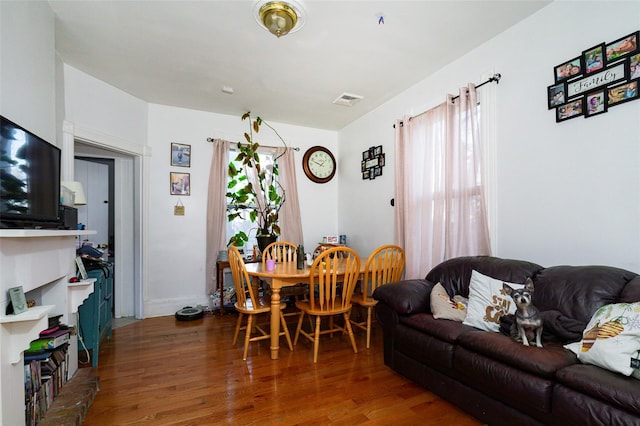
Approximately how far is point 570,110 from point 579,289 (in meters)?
1.16

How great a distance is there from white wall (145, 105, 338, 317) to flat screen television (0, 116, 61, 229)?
201 centimetres

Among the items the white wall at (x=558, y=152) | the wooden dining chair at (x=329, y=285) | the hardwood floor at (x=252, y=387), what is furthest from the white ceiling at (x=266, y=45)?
the hardwood floor at (x=252, y=387)

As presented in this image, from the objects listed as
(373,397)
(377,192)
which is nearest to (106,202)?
(377,192)

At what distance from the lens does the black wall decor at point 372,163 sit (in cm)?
388

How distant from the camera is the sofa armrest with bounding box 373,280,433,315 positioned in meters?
2.27

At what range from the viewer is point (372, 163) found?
4039 millimetres

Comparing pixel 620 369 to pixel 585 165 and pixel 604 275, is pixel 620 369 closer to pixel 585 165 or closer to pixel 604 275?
pixel 604 275

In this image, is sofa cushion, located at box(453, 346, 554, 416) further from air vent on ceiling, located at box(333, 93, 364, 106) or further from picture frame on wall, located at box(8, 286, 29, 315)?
air vent on ceiling, located at box(333, 93, 364, 106)

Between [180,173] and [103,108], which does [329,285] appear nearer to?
[180,173]

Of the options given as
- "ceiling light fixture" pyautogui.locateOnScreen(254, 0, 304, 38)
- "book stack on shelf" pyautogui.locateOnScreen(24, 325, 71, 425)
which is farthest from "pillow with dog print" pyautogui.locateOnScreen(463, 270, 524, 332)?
"book stack on shelf" pyautogui.locateOnScreen(24, 325, 71, 425)

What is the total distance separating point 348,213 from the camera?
15.1 feet

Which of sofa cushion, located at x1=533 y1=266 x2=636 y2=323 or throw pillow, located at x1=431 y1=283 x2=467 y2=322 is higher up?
sofa cushion, located at x1=533 y1=266 x2=636 y2=323

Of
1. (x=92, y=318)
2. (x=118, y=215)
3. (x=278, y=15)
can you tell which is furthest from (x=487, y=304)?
(x=118, y=215)

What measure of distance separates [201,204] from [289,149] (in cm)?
147
